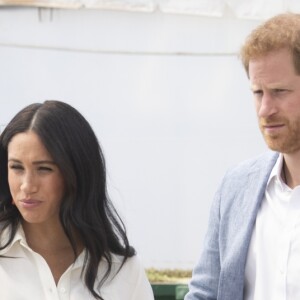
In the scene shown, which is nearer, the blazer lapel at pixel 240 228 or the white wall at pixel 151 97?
the blazer lapel at pixel 240 228

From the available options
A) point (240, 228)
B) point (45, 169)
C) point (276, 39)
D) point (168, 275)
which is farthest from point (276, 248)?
point (168, 275)

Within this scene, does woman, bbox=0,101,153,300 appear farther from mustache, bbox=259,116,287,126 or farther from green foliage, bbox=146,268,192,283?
green foliage, bbox=146,268,192,283

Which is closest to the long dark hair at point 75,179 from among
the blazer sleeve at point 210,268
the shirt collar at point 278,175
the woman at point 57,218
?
the woman at point 57,218

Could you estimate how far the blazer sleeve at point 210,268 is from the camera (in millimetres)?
3334

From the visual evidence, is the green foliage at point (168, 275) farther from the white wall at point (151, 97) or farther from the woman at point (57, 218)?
the woman at point (57, 218)

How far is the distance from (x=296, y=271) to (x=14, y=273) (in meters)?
0.84

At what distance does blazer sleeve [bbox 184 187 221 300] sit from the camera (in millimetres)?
3334

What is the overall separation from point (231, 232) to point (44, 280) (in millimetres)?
588

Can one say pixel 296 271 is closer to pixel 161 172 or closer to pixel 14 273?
pixel 14 273

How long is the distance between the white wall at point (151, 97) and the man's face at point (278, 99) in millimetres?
2604

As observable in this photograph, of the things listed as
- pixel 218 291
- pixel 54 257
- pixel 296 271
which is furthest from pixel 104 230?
pixel 296 271

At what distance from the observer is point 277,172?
3279 mm

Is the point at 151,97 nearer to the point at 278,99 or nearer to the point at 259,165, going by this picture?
the point at 259,165

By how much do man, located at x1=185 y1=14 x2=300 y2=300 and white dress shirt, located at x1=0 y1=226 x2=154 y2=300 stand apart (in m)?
0.20
